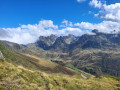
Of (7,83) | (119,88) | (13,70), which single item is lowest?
(119,88)

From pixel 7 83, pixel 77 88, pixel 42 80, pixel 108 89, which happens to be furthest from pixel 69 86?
pixel 7 83

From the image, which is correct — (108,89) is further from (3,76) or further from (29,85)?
(3,76)

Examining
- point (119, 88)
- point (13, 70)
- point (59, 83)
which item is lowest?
point (119, 88)

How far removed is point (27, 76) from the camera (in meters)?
20.7

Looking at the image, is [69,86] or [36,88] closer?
[36,88]

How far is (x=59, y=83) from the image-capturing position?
24.0 metres

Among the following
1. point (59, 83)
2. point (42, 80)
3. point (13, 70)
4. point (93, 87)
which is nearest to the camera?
point (13, 70)

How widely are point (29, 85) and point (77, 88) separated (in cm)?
1115

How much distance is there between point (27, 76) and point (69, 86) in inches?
366

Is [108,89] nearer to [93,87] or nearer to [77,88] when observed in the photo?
[93,87]

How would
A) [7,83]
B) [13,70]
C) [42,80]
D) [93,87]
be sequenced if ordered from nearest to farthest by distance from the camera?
[7,83]
[13,70]
[42,80]
[93,87]

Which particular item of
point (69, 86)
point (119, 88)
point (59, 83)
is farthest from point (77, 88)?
point (119, 88)

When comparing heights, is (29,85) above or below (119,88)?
above

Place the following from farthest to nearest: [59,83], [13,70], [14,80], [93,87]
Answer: [93,87] < [59,83] < [13,70] < [14,80]
